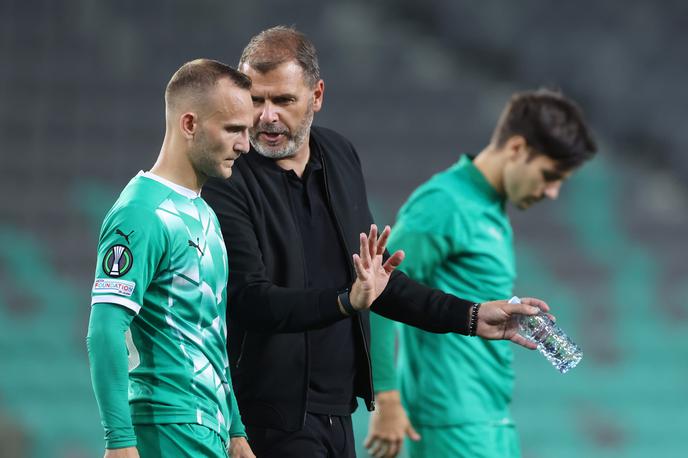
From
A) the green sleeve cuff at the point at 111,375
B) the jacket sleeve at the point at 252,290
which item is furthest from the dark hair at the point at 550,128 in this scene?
the green sleeve cuff at the point at 111,375

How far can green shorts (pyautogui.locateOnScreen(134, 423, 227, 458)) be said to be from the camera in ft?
8.33

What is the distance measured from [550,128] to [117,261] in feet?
7.34

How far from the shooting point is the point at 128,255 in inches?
97.0

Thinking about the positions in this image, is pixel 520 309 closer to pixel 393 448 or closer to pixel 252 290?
pixel 252 290

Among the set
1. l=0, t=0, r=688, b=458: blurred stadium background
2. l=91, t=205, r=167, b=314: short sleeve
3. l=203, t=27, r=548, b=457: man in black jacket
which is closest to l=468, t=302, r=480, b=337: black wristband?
l=203, t=27, r=548, b=457: man in black jacket

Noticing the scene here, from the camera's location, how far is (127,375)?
2.44 meters

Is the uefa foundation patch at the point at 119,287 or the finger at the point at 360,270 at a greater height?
the finger at the point at 360,270

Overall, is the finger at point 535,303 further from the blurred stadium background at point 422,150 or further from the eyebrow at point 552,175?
the blurred stadium background at point 422,150

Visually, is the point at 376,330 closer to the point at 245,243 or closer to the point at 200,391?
the point at 245,243

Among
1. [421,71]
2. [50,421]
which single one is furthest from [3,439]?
[421,71]

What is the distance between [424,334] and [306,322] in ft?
4.23

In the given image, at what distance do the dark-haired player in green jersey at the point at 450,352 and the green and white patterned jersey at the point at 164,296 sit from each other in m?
1.30

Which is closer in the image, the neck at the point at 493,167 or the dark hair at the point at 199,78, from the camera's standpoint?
the dark hair at the point at 199,78

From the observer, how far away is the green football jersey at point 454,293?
3.95m
